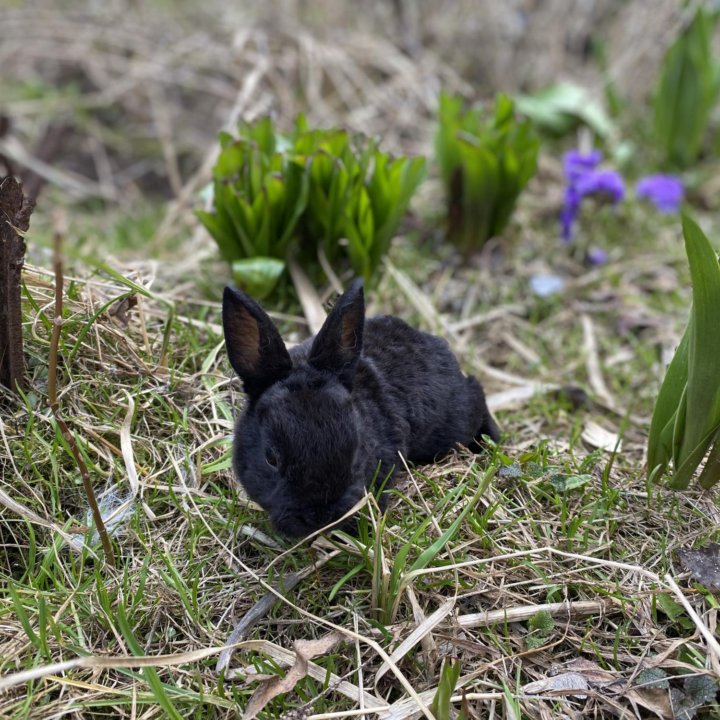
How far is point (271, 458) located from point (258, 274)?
1.49 meters

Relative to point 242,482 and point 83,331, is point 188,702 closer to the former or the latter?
point 242,482

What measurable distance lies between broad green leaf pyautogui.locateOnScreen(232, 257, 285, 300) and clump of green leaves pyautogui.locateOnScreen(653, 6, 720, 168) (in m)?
3.84

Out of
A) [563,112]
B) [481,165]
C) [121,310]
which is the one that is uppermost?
[563,112]

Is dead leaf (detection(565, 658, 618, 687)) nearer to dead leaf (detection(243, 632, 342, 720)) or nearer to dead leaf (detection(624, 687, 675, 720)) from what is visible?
dead leaf (detection(624, 687, 675, 720))

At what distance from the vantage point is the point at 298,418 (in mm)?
2307

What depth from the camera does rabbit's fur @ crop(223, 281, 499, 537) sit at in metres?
2.24

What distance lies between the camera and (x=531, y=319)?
14.7 feet

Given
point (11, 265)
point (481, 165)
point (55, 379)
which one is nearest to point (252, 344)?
point (55, 379)

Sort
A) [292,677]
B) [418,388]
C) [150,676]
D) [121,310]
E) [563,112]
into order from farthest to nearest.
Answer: [563,112] < [121,310] < [418,388] < [292,677] < [150,676]

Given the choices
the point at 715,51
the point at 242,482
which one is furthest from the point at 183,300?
the point at 715,51

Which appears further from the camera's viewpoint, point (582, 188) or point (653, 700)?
point (582, 188)

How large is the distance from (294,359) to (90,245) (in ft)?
8.61

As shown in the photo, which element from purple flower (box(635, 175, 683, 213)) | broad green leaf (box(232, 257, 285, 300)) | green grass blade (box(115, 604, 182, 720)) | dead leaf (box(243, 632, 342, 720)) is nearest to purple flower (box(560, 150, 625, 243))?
purple flower (box(635, 175, 683, 213))

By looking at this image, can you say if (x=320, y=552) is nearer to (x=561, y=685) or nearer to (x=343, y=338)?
(x=343, y=338)
